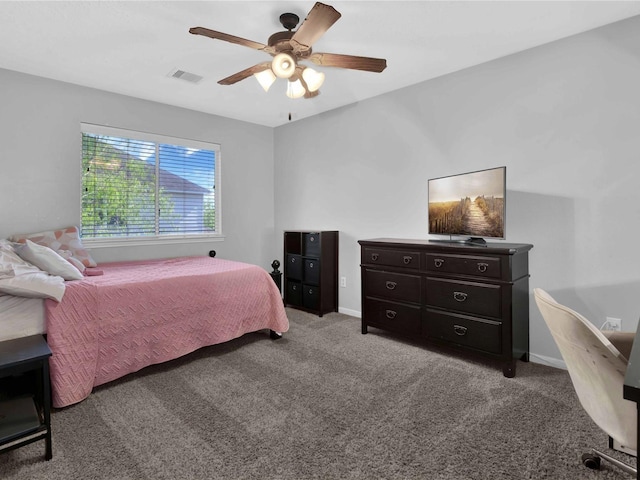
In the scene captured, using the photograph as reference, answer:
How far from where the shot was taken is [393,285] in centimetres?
320

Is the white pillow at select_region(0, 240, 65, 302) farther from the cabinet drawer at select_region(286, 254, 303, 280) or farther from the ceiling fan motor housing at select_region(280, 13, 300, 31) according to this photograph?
the cabinet drawer at select_region(286, 254, 303, 280)

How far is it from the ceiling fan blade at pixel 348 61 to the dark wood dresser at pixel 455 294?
143 cm

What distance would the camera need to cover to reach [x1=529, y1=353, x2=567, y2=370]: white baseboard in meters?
2.67

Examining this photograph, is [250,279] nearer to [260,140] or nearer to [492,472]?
[492,472]

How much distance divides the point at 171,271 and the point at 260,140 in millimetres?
2613

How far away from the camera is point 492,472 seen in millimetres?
1567

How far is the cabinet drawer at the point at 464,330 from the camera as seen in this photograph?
2.58 m

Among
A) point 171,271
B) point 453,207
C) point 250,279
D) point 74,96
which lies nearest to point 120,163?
point 74,96

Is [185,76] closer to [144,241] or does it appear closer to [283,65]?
[283,65]

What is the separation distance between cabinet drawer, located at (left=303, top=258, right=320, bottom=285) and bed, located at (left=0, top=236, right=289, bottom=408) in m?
0.92

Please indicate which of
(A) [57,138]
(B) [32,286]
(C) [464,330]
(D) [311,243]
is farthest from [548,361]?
(A) [57,138]

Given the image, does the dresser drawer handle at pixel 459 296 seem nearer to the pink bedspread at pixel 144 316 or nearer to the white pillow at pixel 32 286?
the pink bedspread at pixel 144 316

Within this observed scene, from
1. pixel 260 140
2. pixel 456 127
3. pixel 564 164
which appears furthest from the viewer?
pixel 260 140

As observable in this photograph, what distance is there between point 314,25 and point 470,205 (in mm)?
1829
